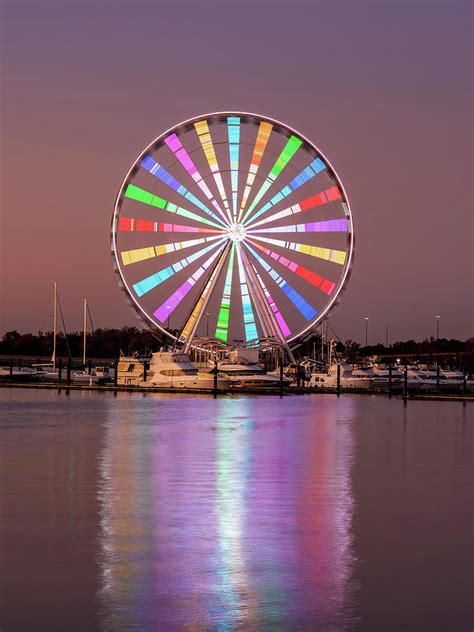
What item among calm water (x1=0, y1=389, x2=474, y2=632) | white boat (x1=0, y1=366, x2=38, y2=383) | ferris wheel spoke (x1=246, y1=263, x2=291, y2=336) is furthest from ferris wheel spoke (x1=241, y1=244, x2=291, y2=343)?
white boat (x1=0, y1=366, x2=38, y2=383)

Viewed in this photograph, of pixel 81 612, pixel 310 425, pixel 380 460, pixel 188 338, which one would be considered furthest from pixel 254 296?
pixel 81 612

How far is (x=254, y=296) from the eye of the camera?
5234cm

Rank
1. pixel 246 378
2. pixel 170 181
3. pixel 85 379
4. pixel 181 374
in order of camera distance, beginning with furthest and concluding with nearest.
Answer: pixel 85 379 < pixel 246 378 < pixel 181 374 < pixel 170 181

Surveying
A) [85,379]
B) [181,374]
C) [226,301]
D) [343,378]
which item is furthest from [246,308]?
[85,379]

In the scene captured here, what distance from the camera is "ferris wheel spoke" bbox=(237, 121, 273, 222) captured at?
164ft

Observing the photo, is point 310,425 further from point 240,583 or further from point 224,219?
point 240,583

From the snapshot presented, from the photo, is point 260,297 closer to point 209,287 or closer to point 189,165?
point 209,287

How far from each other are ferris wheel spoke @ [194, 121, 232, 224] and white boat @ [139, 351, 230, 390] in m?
14.3

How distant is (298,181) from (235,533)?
37715 mm

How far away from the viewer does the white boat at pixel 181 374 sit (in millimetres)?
63438

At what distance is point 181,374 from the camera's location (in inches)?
2527

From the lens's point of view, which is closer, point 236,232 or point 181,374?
point 236,232

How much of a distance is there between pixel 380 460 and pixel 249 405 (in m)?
26.1

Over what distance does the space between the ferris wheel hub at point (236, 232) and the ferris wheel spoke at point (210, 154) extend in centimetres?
34
